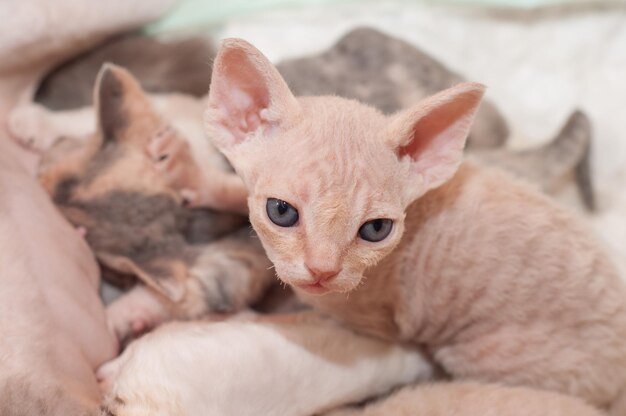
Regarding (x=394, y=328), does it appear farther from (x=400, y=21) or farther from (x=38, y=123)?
(x=400, y=21)

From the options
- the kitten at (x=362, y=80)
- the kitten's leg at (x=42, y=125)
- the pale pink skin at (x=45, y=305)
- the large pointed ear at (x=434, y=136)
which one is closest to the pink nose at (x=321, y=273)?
the large pointed ear at (x=434, y=136)

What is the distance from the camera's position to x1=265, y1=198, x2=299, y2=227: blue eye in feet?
3.54

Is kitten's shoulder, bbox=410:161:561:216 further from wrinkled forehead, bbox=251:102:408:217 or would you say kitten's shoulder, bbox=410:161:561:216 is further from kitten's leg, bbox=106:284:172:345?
kitten's leg, bbox=106:284:172:345

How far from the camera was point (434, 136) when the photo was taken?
1199 mm

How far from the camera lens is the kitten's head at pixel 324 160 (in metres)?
1.06

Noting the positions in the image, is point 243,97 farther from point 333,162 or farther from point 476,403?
point 476,403

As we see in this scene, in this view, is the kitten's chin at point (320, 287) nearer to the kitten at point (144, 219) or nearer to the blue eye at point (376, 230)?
the blue eye at point (376, 230)

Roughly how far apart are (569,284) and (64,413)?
3.10ft

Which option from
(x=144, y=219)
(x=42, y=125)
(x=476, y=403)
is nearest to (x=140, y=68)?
(x=42, y=125)

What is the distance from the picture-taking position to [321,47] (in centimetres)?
227

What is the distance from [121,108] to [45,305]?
53 centimetres

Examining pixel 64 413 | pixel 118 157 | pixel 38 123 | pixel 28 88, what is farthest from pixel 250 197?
pixel 28 88

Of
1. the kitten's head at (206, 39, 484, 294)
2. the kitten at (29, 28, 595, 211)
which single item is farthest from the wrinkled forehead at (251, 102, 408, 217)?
the kitten at (29, 28, 595, 211)

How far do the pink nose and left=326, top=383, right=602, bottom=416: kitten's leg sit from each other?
0.42 meters
